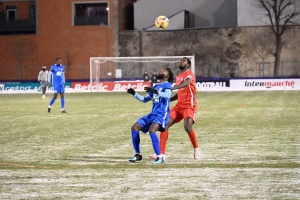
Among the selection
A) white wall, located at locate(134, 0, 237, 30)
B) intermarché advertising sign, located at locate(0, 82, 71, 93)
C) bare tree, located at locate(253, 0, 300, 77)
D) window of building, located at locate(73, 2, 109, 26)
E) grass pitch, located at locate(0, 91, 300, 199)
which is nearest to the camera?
grass pitch, located at locate(0, 91, 300, 199)

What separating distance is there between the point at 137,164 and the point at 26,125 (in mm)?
10341

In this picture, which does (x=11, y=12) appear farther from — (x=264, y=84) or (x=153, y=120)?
(x=153, y=120)

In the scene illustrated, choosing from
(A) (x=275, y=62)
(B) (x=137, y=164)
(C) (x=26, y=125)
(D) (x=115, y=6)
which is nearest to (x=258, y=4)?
(A) (x=275, y=62)

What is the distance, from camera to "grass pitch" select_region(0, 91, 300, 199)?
31.8 ft

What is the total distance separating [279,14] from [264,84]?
15.8 meters

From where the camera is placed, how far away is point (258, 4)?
70.5m

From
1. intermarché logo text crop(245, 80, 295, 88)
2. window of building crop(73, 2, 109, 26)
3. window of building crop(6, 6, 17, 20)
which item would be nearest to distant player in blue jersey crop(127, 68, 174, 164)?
intermarché logo text crop(245, 80, 295, 88)

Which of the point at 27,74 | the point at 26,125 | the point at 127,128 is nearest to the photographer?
the point at 127,128

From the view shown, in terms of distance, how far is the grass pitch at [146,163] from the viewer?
9.68 metres

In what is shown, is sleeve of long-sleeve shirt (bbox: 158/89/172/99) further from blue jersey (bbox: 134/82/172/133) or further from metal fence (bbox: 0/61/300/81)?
metal fence (bbox: 0/61/300/81)

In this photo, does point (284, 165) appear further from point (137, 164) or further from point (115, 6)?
point (115, 6)

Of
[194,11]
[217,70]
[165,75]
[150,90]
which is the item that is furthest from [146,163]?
[194,11]

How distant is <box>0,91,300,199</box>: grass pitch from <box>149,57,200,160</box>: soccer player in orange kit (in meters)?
0.41

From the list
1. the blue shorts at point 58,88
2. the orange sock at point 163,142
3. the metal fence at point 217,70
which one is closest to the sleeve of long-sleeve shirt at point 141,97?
the orange sock at point 163,142
